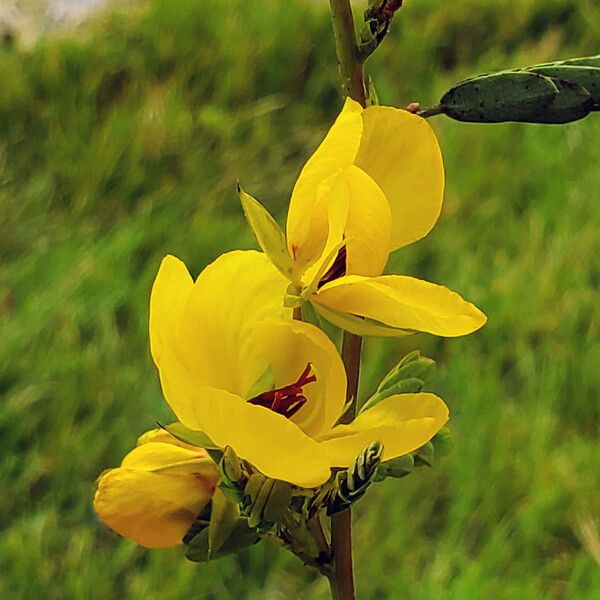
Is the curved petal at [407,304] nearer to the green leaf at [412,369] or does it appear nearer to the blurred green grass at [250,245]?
the green leaf at [412,369]

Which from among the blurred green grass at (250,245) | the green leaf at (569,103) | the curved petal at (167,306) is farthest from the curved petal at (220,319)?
the blurred green grass at (250,245)

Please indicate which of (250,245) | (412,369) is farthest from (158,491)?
(250,245)

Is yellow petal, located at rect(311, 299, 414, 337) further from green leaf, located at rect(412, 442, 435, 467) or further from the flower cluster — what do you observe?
green leaf, located at rect(412, 442, 435, 467)

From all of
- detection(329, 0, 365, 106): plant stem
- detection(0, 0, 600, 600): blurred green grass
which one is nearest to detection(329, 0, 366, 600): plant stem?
detection(329, 0, 365, 106): plant stem

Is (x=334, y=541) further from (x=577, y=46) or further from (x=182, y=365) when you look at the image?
(x=577, y=46)

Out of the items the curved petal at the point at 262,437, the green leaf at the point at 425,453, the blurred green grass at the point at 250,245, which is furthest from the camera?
the blurred green grass at the point at 250,245
